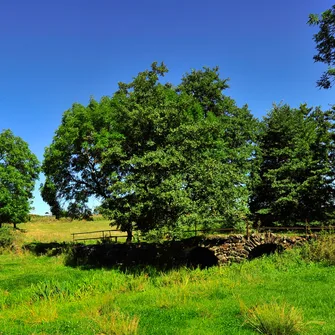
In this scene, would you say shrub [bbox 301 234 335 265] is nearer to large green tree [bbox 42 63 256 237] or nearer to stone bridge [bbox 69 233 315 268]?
stone bridge [bbox 69 233 315 268]

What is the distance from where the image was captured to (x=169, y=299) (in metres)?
10.5

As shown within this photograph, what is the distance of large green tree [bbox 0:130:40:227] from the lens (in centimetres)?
3120

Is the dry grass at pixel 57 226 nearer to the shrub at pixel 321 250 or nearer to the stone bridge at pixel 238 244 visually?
the stone bridge at pixel 238 244

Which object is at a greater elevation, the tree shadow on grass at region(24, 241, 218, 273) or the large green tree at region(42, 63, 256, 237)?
Answer: the large green tree at region(42, 63, 256, 237)

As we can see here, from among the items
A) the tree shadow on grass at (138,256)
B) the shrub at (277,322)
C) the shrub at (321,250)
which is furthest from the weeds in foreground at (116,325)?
the shrub at (321,250)

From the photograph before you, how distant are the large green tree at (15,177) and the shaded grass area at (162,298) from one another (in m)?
13.7

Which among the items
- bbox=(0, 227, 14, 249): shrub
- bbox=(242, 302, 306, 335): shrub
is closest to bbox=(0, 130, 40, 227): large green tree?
bbox=(0, 227, 14, 249): shrub

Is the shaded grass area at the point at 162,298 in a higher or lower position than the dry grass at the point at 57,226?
lower

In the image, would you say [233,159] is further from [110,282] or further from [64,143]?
[110,282]

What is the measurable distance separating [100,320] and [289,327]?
4.60 meters

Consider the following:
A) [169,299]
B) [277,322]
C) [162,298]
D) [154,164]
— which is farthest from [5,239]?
[277,322]

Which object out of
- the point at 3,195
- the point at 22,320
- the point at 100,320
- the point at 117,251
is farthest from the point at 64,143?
the point at 100,320

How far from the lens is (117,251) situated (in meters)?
22.3

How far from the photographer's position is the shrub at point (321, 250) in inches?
624
